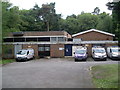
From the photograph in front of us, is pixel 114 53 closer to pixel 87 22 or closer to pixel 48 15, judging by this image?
pixel 48 15

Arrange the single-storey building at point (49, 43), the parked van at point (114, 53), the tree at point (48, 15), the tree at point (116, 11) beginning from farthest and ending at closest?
1. the tree at point (48, 15)
2. the single-storey building at point (49, 43)
3. the parked van at point (114, 53)
4. the tree at point (116, 11)

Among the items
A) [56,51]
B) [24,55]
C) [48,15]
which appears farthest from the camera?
[48,15]

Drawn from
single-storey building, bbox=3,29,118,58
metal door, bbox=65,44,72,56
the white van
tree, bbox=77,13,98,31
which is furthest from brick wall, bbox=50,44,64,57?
tree, bbox=77,13,98,31

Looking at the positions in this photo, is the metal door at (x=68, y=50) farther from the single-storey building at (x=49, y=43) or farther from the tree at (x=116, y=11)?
the tree at (x=116, y=11)

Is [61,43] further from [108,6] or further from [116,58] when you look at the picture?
[108,6]

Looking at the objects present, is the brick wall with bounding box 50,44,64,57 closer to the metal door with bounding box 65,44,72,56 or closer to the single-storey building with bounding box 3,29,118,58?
the single-storey building with bounding box 3,29,118,58

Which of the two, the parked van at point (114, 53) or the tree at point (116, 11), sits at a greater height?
the tree at point (116, 11)

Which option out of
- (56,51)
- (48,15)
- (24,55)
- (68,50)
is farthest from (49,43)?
(48,15)

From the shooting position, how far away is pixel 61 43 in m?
33.1

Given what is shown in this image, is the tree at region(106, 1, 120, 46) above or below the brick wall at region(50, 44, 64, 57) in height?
above

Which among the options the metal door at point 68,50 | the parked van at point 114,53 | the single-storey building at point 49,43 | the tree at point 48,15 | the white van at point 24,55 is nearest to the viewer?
the parked van at point 114,53

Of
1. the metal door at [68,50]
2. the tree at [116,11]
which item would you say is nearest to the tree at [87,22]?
the metal door at [68,50]

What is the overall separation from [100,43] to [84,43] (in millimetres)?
2492

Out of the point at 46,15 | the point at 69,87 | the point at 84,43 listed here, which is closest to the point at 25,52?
the point at 84,43
